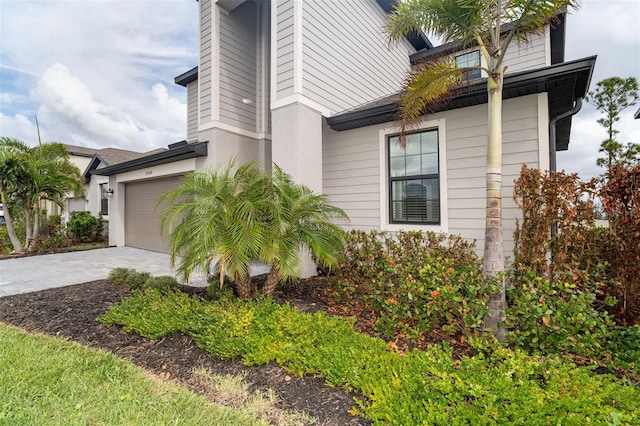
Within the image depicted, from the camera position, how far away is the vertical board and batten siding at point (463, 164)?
4.83m

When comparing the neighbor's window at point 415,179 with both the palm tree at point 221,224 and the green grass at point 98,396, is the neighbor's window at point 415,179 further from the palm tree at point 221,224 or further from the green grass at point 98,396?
the green grass at point 98,396

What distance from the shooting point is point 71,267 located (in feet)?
25.5

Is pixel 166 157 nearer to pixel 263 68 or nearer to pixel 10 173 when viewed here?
pixel 263 68

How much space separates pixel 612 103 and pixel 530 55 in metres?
10.0

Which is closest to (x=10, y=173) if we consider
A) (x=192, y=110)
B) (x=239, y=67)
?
(x=192, y=110)

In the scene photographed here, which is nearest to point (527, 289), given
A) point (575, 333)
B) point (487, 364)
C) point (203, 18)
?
point (575, 333)

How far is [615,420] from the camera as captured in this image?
65.6 inches

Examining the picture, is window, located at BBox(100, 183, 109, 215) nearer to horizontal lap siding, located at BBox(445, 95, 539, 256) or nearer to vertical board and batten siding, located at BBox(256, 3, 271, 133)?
vertical board and batten siding, located at BBox(256, 3, 271, 133)

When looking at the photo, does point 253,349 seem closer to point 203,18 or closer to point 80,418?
point 80,418

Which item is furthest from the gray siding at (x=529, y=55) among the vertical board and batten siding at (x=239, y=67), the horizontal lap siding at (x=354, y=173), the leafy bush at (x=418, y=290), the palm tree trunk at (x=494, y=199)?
the vertical board and batten siding at (x=239, y=67)

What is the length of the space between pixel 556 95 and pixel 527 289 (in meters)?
3.44

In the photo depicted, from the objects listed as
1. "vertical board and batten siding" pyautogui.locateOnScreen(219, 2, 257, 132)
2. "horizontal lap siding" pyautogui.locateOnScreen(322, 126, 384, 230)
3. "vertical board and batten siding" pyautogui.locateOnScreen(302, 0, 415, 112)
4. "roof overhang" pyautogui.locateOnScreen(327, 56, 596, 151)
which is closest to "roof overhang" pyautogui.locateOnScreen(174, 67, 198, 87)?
"vertical board and batten siding" pyautogui.locateOnScreen(219, 2, 257, 132)

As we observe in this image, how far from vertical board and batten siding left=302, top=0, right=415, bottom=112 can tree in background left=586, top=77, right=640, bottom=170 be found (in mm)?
11358

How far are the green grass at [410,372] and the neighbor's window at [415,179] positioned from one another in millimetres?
3268
